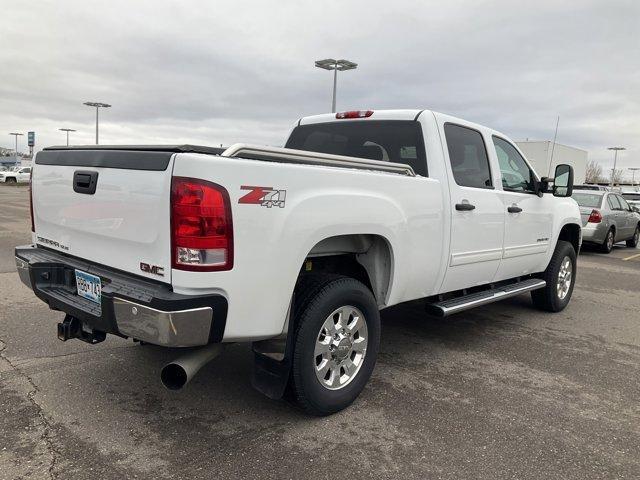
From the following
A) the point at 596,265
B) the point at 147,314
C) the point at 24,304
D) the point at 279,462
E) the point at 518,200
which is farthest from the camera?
the point at 596,265

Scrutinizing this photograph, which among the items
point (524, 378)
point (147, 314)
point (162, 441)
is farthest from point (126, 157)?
point (524, 378)

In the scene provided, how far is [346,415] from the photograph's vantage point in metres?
3.33

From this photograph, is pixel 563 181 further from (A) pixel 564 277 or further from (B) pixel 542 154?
(B) pixel 542 154

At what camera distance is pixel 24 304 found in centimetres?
558

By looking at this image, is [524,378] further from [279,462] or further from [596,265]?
[596,265]

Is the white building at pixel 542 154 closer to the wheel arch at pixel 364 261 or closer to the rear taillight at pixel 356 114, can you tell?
the rear taillight at pixel 356 114

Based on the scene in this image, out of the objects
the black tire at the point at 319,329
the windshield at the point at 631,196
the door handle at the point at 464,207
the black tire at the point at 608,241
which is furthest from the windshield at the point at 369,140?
the windshield at the point at 631,196

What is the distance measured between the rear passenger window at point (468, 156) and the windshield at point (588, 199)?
9.31 m

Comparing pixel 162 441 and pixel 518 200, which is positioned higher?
pixel 518 200

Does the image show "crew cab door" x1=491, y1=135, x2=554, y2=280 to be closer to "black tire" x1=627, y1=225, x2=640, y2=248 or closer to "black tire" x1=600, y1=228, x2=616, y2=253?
"black tire" x1=600, y1=228, x2=616, y2=253

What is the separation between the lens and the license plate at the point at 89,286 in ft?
9.64

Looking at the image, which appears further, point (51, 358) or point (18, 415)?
point (51, 358)

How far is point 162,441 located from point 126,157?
1.58 metres

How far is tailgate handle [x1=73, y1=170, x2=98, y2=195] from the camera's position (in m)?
3.00
